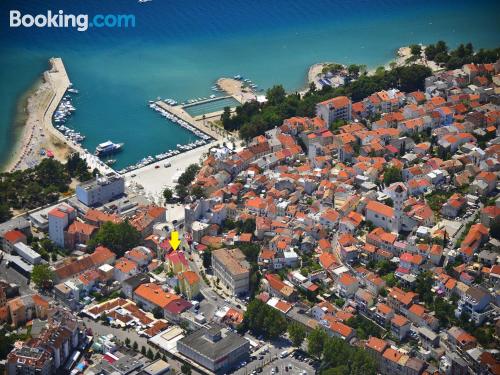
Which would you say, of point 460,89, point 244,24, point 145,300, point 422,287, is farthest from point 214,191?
point 244,24

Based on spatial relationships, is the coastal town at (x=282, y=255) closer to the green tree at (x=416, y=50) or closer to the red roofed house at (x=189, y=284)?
the red roofed house at (x=189, y=284)

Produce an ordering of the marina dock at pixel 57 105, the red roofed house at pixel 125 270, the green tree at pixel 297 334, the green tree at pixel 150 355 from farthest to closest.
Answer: the marina dock at pixel 57 105, the red roofed house at pixel 125 270, the green tree at pixel 297 334, the green tree at pixel 150 355

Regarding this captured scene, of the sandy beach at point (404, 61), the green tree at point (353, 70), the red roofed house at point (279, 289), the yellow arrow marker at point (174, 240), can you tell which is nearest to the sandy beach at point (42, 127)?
the yellow arrow marker at point (174, 240)

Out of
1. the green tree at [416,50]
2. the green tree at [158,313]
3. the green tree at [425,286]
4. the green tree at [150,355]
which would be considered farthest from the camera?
the green tree at [416,50]

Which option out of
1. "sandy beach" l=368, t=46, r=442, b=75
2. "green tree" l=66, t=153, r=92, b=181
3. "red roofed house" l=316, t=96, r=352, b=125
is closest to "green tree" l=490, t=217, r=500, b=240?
"red roofed house" l=316, t=96, r=352, b=125

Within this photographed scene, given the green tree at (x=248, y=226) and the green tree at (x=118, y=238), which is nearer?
the green tree at (x=118, y=238)

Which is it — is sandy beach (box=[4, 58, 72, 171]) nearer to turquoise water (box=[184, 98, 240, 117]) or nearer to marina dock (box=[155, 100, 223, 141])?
marina dock (box=[155, 100, 223, 141])
